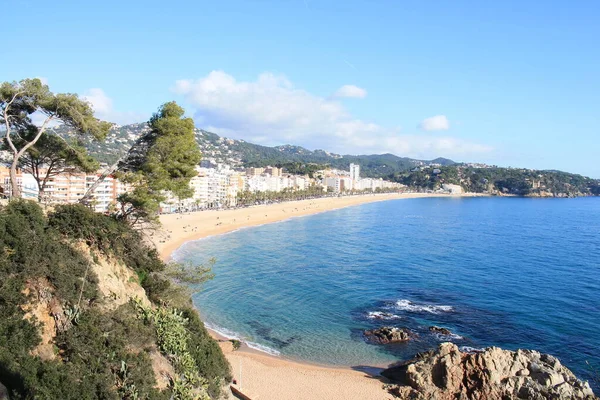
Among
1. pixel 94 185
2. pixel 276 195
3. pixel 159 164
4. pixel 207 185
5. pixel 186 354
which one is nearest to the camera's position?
pixel 186 354

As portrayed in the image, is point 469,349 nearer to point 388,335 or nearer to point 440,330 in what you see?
point 440,330

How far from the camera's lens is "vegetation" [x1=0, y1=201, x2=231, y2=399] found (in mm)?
7332

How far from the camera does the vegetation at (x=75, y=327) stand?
733 cm

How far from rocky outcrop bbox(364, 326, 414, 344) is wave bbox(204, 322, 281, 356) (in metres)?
Answer: 4.36

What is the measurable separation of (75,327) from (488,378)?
12083mm

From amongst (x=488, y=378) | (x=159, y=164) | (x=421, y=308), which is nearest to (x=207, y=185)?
(x=421, y=308)

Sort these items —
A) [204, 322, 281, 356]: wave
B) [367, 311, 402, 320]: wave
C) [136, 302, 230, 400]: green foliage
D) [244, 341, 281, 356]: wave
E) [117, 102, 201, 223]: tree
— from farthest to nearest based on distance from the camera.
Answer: [367, 311, 402, 320]: wave < [204, 322, 281, 356]: wave < [244, 341, 281, 356]: wave < [117, 102, 201, 223]: tree < [136, 302, 230, 400]: green foliage

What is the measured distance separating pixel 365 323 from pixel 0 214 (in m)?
16.6

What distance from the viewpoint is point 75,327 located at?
27.9ft

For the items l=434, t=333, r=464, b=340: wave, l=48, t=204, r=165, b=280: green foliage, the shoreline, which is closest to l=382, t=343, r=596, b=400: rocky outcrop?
l=434, t=333, r=464, b=340: wave

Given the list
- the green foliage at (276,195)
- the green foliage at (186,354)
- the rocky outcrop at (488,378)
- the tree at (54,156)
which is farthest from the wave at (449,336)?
the green foliage at (276,195)

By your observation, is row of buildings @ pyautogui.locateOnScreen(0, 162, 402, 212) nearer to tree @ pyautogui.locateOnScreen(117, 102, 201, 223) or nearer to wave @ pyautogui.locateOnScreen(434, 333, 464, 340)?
tree @ pyautogui.locateOnScreen(117, 102, 201, 223)

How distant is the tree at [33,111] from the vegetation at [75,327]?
294cm

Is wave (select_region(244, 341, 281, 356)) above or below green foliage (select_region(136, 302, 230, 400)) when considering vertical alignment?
below
